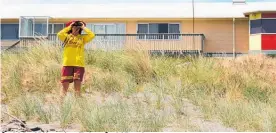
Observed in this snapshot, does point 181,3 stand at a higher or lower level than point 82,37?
higher

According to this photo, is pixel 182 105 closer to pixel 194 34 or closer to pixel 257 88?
pixel 257 88

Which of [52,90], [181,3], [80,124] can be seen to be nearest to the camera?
[80,124]

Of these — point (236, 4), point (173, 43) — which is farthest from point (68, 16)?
point (236, 4)

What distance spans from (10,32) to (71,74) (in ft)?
81.7

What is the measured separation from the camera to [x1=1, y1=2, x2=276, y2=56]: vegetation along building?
27969mm

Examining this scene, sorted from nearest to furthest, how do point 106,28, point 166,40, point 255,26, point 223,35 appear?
point 255,26 → point 166,40 → point 223,35 → point 106,28

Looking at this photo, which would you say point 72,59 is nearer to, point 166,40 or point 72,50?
point 72,50

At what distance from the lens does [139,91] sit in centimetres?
977

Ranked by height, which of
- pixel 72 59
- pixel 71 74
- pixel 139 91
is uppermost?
pixel 72 59

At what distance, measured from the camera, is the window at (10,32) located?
32062 millimetres

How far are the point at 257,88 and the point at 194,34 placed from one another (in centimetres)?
1762

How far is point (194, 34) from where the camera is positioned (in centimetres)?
2792

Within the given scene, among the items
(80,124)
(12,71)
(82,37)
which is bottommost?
(80,124)

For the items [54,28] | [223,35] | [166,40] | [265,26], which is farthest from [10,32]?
[265,26]
